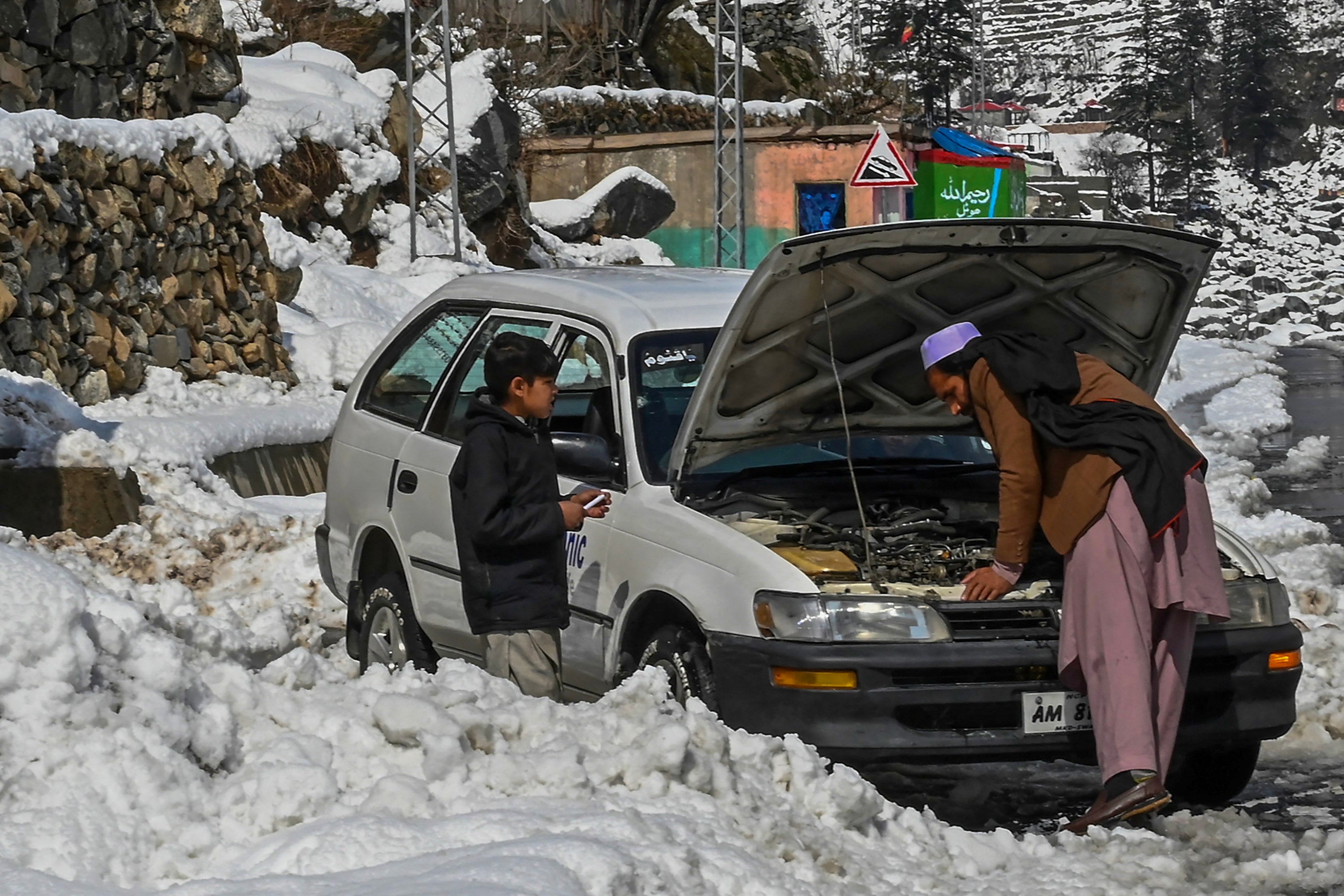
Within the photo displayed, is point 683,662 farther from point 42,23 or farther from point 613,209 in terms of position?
point 613,209

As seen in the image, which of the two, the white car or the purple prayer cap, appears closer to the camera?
the white car

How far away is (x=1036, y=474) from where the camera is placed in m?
5.26

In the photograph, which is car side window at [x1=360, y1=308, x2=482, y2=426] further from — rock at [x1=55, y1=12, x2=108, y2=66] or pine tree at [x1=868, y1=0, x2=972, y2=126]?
pine tree at [x1=868, y1=0, x2=972, y2=126]

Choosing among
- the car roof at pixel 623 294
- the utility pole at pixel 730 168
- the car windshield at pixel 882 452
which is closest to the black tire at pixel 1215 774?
the car windshield at pixel 882 452

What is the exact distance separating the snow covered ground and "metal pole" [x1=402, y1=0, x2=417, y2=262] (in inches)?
655

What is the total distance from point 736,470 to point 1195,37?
389 ft

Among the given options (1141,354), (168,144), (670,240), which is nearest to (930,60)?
(670,240)

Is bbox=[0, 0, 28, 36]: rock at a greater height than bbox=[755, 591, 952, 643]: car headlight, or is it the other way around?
bbox=[0, 0, 28, 36]: rock

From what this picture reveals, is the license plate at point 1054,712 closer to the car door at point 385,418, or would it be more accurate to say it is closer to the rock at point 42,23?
the car door at point 385,418

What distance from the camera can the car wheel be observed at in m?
5.29

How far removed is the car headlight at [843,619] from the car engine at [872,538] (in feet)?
0.49

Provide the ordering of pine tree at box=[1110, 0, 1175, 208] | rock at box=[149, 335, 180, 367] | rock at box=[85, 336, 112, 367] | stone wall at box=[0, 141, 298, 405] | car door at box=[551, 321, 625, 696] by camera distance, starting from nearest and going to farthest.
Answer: car door at box=[551, 321, 625, 696] < stone wall at box=[0, 141, 298, 405] < rock at box=[85, 336, 112, 367] < rock at box=[149, 335, 180, 367] < pine tree at box=[1110, 0, 1175, 208]

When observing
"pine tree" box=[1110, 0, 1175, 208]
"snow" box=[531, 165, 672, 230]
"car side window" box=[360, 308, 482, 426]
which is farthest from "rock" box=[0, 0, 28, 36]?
"pine tree" box=[1110, 0, 1175, 208]

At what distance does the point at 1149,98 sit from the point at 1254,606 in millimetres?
100383
